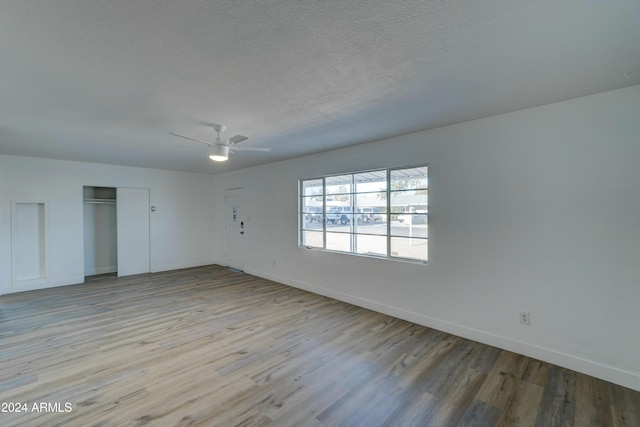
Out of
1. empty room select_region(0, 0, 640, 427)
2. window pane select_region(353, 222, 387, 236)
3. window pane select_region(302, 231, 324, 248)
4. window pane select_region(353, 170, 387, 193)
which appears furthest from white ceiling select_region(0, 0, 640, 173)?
window pane select_region(302, 231, 324, 248)

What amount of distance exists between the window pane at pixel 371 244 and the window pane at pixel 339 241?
0.63ft

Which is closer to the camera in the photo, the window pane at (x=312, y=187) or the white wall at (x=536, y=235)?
the white wall at (x=536, y=235)

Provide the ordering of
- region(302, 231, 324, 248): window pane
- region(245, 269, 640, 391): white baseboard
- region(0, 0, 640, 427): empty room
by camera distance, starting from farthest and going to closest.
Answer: region(302, 231, 324, 248): window pane
region(245, 269, 640, 391): white baseboard
region(0, 0, 640, 427): empty room

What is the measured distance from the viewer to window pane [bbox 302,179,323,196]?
516cm

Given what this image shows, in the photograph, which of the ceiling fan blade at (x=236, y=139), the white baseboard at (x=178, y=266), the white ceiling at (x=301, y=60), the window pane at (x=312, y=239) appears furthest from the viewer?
the white baseboard at (x=178, y=266)

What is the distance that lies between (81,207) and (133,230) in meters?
1.11

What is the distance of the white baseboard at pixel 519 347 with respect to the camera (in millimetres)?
2426

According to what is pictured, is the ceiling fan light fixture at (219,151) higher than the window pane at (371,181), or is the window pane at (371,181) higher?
the ceiling fan light fixture at (219,151)

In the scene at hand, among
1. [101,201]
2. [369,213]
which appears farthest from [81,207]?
[369,213]

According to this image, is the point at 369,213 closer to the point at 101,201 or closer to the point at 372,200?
the point at 372,200

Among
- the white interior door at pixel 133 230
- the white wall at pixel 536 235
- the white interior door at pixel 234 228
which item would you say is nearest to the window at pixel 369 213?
the white wall at pixel 536 235

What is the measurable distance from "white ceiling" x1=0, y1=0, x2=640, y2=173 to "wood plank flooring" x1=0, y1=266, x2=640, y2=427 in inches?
104

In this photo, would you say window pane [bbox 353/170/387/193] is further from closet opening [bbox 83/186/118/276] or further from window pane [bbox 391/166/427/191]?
closet opening [bbox 83/186/118/276]

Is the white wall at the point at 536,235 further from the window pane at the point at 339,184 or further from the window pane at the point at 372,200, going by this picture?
the window pane at the point at 339,184
